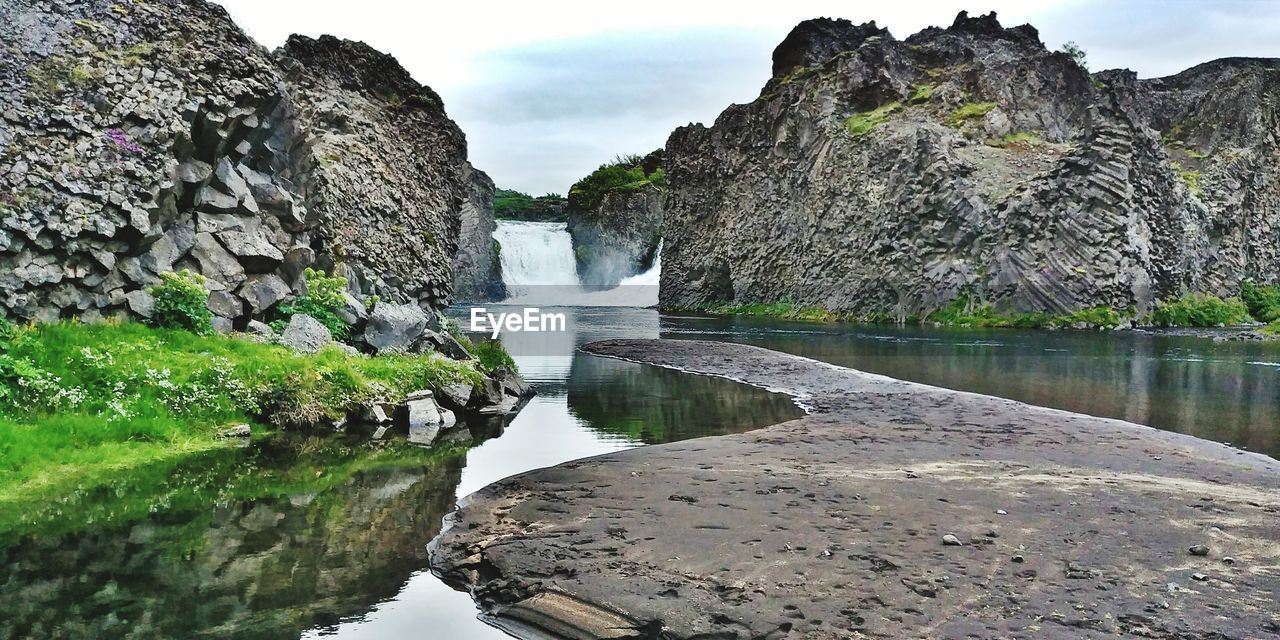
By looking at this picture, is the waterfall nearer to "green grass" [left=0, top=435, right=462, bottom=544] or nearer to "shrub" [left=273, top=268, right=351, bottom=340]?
"shrub" [left=273, top=268, right=351, bottom=340]

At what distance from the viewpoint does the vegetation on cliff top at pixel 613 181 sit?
13462 cm

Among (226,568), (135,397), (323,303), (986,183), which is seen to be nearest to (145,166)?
(323,303)

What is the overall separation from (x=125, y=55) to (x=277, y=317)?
6.43 m

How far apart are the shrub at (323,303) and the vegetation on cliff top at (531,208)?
139m

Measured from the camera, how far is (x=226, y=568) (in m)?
8.52

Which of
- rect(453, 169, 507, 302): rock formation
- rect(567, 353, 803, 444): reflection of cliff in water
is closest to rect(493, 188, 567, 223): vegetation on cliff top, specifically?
rect(453, 169, 507, 302): rock formation

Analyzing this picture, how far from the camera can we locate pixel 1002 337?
48469mm

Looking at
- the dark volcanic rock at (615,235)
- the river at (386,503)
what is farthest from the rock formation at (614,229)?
the river at (386,503)

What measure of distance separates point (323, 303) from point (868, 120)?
6306 cm

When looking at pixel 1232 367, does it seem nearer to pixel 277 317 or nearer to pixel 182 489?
pixel 277 317

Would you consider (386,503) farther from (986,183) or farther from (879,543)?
(986,183)

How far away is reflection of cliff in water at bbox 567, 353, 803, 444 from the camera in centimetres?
1847

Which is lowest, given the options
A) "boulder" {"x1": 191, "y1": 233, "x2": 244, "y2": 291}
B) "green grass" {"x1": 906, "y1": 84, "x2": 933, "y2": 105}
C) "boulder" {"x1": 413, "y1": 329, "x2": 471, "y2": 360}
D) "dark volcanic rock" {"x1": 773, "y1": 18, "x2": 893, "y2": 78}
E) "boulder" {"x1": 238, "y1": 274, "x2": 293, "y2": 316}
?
"boulder" {"x1": 413, "y1": 329, "x2": 471, "y2": 360}

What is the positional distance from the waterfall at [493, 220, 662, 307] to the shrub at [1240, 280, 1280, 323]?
224ft
